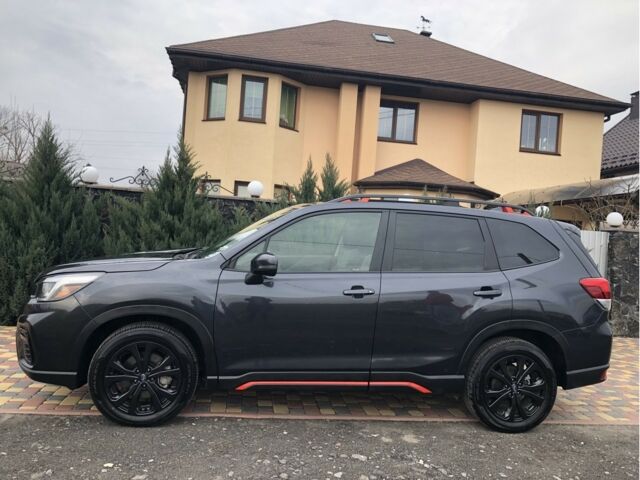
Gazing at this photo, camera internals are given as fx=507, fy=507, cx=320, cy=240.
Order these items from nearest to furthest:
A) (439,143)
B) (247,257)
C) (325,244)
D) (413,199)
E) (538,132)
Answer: (247,257) → (325,244) → (413,199) → (439,143) → (538,132)

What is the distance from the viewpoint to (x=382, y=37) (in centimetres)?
1825

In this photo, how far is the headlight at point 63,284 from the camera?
3705mm

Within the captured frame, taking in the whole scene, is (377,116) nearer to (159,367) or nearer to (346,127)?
(346,127)

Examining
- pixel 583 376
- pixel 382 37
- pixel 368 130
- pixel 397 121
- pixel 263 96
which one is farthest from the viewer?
pixel 382 37

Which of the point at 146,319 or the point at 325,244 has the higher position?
the point at 325,244

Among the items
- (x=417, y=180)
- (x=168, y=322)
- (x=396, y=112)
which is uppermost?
(x=396, y=112)

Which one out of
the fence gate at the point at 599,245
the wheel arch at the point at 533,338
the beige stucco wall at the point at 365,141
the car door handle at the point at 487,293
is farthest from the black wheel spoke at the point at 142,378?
the beige stucco wall at the point at 365,141

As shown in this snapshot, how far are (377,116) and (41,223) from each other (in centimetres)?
1026

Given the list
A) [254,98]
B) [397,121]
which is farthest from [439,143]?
[254,98]

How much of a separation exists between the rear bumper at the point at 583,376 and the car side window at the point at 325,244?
1870 mm

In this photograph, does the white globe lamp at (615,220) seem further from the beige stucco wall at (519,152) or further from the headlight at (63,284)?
the headlight at (63,284)

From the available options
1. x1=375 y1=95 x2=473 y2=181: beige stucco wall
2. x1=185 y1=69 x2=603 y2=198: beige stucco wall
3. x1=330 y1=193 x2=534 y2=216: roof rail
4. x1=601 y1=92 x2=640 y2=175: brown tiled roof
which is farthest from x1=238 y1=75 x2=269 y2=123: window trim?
x1=601 y1=92 x2=640 y2=175: brown tiled roof

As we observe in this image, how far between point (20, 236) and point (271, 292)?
5.20 meters

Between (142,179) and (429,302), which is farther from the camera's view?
(142,179)
